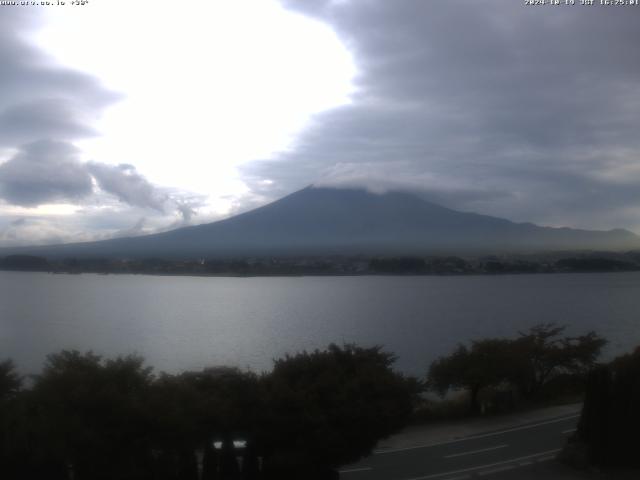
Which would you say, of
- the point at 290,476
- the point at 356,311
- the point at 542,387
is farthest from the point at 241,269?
the point at 290,476

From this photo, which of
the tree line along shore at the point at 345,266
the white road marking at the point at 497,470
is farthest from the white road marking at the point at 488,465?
the tree line along shore at the point at 345,266

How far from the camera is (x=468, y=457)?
12898 millimetres

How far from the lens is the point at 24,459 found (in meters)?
9.05

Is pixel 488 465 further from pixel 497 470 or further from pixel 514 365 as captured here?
pixel 514 365

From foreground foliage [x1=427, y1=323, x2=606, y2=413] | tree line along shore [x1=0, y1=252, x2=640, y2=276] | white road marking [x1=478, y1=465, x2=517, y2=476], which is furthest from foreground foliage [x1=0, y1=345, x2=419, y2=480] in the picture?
tree line along shore [x1=0, y1=252, x2=640, y2=276]

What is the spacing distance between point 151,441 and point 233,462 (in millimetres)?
1356

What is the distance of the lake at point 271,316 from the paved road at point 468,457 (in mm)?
10026

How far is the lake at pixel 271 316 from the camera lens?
28.6 meters

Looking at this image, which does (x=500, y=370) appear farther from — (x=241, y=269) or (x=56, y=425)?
(x=241, y=269)

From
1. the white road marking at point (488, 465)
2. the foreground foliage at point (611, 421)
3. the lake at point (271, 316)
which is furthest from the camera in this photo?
the lake at point (271, 316)

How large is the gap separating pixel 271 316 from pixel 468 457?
28.8 m

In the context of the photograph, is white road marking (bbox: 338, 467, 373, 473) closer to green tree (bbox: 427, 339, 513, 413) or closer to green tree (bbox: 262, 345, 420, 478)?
green tree (bbox: 262, 345, 420, 478)

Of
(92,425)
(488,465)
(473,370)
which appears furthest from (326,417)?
(473,370)

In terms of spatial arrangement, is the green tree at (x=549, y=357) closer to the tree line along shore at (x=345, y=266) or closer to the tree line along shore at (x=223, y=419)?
the tree line along shore at (x=223, y=419)
